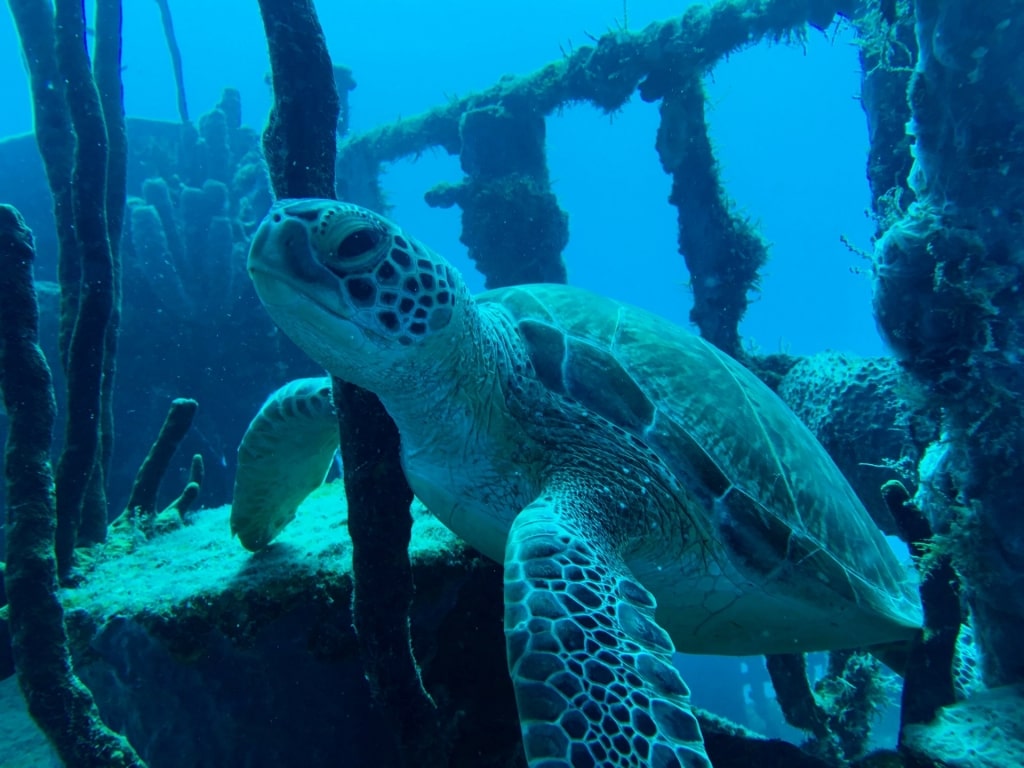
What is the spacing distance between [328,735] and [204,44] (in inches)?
3797

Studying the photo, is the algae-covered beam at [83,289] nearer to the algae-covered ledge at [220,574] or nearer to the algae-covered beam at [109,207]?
the algae-covered beam at [109,207]

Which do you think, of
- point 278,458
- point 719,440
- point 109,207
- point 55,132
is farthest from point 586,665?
point 55,132

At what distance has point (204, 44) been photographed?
76.5 meters

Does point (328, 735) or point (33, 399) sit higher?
point (33, 399)

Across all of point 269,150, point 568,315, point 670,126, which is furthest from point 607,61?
point 269,150

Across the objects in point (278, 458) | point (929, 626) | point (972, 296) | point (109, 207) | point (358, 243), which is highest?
point (972, 296)

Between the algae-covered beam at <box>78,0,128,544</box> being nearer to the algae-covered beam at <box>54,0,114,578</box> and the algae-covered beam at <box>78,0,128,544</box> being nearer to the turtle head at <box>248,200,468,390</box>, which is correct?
the algae-covered beam at <box>54,0,114,578</box>

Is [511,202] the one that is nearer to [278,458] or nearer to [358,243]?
[278,458]

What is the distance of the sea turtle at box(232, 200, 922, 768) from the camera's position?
1539 millimetres

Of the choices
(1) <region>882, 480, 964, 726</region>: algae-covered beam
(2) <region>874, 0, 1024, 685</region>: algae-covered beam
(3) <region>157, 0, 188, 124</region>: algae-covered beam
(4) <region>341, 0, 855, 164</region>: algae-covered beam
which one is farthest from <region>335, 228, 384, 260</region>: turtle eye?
(3) <region>157, 0, 188, 124</region>: algae-covered beam

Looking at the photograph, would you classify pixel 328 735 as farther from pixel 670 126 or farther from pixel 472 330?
pixel 670 126

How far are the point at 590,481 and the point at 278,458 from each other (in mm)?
1592

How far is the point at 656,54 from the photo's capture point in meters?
7.62

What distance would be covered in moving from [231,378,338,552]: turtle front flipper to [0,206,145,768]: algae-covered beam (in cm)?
83
